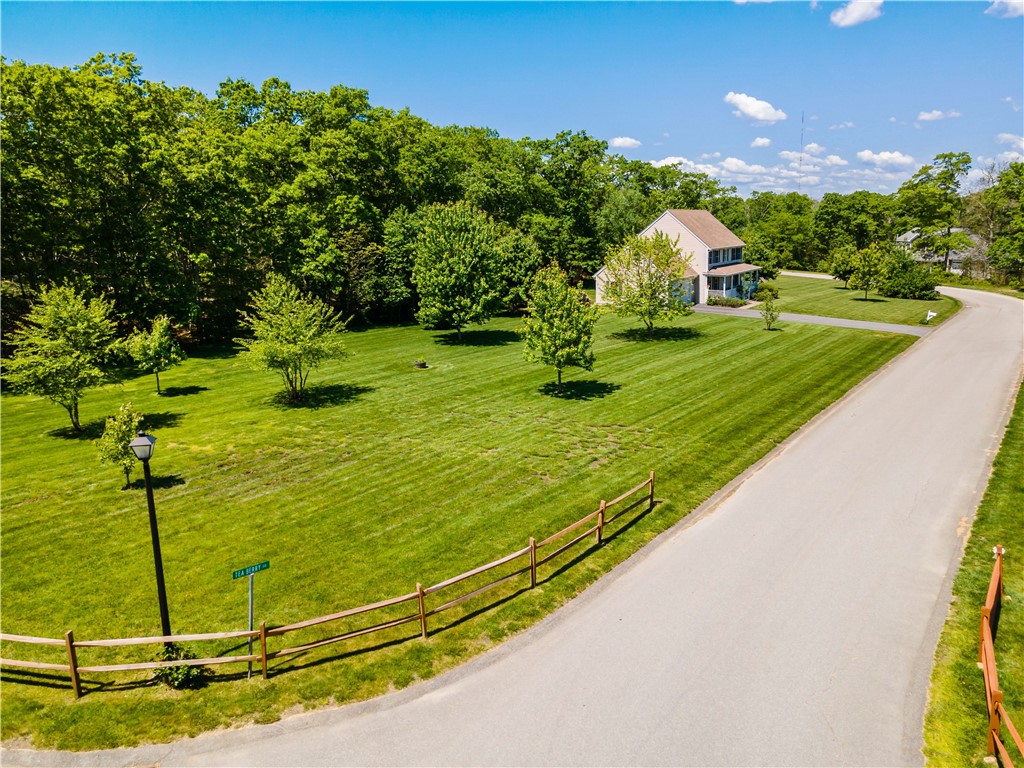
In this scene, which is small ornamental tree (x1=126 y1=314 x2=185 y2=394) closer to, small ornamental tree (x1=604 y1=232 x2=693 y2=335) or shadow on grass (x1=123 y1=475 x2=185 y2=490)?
shadow on grass (x1=123 y1=475 x2=185 y2=490)

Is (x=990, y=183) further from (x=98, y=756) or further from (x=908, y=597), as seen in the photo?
(x=98, y=756)

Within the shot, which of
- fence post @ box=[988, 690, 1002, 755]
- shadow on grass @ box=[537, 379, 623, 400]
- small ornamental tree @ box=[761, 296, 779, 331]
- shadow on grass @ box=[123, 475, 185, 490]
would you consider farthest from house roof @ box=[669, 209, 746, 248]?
fence post @ box=[988, 690, 1002, 755]

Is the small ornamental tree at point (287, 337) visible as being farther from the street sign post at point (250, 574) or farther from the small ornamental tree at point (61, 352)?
the street sign post at point (250, 574)

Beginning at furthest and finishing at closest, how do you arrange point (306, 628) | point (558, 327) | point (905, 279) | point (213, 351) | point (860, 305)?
1. point (905, 279)
2. point (860, 305)
3. point (213, 351)
4. point (558, 327)
5. point (306, 628)

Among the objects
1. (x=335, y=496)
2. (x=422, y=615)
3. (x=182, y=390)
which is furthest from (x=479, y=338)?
(x=422, y=615)

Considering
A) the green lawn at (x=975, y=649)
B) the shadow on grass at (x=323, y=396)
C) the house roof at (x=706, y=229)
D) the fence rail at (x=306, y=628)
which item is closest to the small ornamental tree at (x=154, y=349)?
the shadow on grass at (x=323, y=396)

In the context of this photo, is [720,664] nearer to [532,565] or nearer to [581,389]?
[532,565]
